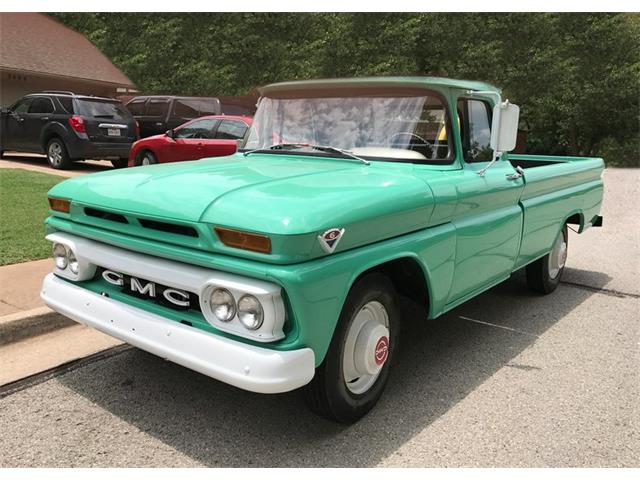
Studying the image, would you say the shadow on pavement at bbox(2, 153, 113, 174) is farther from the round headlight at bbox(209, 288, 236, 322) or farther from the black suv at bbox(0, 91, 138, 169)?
the round headlight at bbox(209, 288, 236, 322)

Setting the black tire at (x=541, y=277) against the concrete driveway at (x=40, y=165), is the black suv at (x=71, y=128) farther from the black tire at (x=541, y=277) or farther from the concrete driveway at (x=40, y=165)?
the black tire at (x=541, y=277)

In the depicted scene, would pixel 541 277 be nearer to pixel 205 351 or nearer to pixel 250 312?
pixel 250 312

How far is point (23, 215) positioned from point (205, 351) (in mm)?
5451

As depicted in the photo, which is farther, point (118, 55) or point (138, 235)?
point (118, 55)

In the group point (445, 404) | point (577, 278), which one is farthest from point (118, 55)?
point (445, 404)

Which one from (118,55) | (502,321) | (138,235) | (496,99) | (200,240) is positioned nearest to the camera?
(200,240)

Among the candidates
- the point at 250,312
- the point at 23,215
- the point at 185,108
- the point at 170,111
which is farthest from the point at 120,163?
the point at 250,312

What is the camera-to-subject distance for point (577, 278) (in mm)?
6320

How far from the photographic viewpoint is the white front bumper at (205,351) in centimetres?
248

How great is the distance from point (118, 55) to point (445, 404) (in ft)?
98.0

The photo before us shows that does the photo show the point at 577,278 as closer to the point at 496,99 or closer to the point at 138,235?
the point at 496,99

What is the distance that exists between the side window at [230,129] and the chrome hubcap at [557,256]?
7.51 meters

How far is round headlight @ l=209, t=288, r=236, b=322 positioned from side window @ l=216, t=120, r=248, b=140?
371 inches

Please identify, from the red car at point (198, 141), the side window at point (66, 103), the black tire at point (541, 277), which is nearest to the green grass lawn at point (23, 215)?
the red car at point (198, 141)
